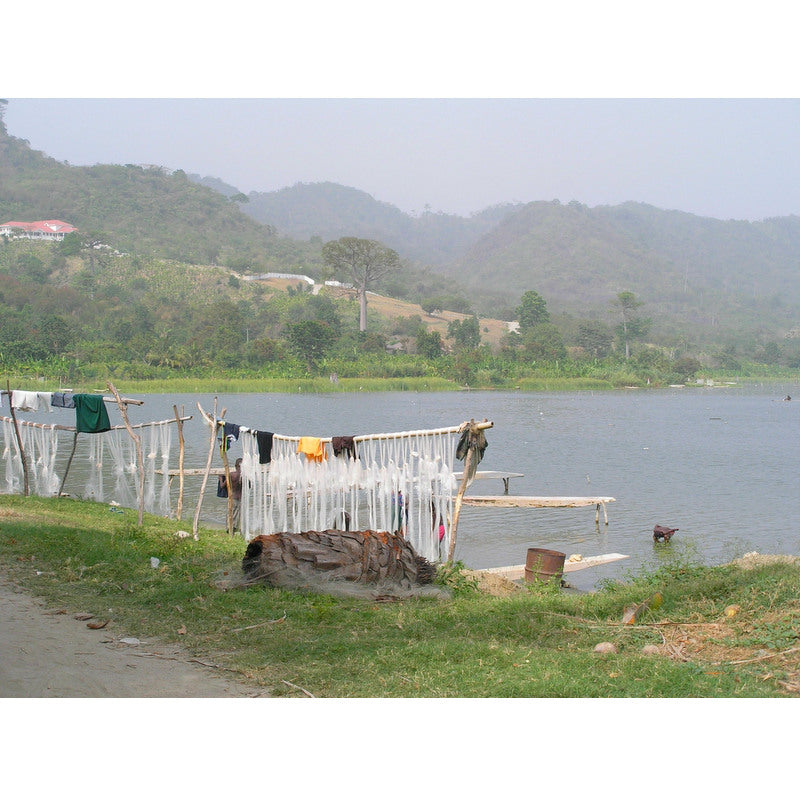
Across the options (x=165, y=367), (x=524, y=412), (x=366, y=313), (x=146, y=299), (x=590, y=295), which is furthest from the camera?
(x=590, y=295)

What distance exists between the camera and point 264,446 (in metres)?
10.3

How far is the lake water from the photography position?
540 inches

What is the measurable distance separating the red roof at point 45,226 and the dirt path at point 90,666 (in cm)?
10318

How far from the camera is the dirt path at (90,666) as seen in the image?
471cm

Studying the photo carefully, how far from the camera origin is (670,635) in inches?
222

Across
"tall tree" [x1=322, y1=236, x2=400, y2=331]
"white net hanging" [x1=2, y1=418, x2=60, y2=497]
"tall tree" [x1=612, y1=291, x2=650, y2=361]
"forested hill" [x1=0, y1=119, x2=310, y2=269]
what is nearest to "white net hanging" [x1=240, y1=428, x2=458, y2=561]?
"white net hanging" [x1=2, y1=418, x2=60, y2=497]

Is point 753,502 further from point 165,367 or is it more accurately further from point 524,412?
point 165,367

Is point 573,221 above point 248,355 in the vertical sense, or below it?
above

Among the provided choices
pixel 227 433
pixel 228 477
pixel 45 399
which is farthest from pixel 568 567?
pixel 45 399

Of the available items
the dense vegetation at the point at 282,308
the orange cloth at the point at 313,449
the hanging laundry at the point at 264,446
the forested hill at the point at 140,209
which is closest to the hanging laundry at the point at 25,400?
the hanging laundry at the point at 264,446

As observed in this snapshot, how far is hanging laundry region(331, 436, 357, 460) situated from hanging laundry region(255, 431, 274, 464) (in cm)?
106

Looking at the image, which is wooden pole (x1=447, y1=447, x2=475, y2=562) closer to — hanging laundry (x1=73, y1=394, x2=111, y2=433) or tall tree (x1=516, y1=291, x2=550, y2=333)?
hanging laundry (x1=73, y1=394, x2=111, y2=433)

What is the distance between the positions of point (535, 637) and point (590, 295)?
148 m

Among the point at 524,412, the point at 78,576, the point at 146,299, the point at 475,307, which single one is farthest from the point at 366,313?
the point at 78,576
